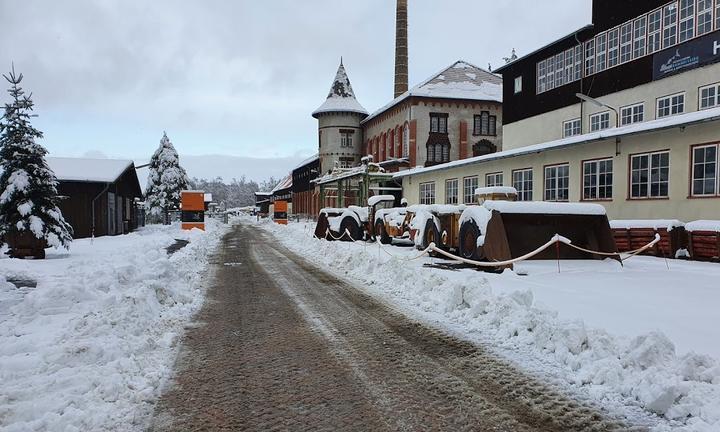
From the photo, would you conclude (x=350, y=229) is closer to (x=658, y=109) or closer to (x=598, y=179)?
(x=598, y=179)

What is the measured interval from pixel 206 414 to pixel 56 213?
15.3 m

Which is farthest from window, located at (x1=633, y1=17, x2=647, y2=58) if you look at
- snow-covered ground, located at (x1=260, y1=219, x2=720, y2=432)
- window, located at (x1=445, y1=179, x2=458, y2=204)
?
snow-covered ground, located at (x1=260, y1=219, x2=720, y2=432)

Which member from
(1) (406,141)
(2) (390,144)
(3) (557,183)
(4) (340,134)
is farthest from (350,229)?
(4) (340,134)

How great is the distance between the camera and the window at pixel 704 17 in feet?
62.1

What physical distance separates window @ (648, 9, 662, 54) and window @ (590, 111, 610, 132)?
12.3 ft

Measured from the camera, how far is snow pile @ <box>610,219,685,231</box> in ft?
44.9

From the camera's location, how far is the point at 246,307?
8.40 m

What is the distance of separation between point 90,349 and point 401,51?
5880 cm

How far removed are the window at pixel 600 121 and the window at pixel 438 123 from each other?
2049 centimetres

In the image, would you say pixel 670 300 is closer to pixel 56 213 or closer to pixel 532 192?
pixel 532 192

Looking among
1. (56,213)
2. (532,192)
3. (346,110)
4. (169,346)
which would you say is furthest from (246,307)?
(346,110)

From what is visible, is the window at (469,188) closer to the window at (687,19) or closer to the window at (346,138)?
the window at (687,19)

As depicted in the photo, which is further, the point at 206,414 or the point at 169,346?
the point at 169,346

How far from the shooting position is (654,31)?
21578 mm
